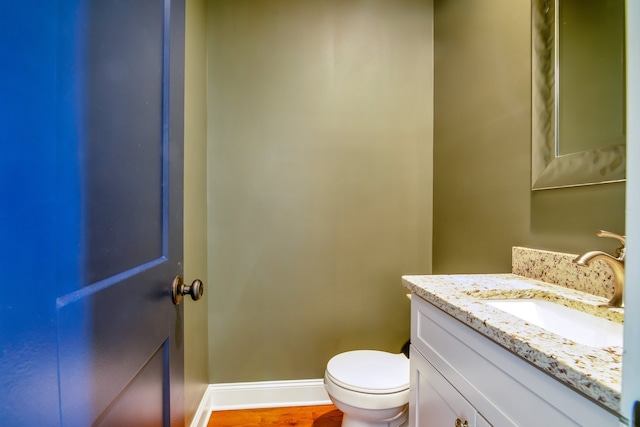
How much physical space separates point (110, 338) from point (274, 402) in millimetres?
1585

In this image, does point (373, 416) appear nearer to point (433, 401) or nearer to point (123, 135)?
point (433, 401)

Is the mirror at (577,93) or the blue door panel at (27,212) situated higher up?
the mirror at (577,93)

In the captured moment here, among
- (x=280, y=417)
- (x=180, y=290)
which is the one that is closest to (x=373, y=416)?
(x=280, y=417)

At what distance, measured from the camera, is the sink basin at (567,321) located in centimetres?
71

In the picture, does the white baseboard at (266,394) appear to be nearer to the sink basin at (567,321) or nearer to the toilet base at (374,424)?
the toilet base at (374,424)

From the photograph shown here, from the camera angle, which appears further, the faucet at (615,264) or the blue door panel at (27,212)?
the faucet at (615,264)

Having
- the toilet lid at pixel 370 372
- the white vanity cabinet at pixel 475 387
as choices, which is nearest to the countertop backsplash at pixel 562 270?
the white vanity cabinet at pixel 475 387

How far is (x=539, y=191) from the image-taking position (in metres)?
1.10

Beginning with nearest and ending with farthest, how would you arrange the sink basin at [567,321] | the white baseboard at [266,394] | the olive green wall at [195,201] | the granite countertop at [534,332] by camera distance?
the granite countertop at [534,332], the sink basin at [567,321], the olive green wall at [195,201], the white baseboard at [266,394]

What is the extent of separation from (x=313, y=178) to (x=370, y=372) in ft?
3.60

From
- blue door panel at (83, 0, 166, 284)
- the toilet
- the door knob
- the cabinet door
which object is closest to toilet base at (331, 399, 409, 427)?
the toilet

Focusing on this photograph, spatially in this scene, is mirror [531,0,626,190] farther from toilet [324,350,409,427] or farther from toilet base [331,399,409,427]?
toilet base [331,399,409,427]

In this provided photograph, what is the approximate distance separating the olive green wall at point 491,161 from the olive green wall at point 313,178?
0.50ft

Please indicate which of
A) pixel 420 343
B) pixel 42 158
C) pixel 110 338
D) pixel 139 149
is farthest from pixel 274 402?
pixel 42 158
